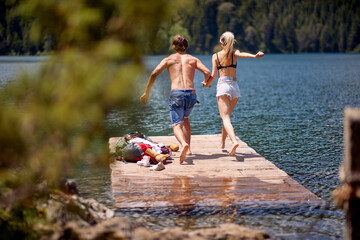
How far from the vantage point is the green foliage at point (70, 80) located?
316 cm

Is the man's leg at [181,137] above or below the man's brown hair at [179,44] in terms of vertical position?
below

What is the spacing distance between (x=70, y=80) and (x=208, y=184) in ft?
13.1

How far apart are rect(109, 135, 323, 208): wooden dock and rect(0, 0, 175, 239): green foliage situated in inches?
102

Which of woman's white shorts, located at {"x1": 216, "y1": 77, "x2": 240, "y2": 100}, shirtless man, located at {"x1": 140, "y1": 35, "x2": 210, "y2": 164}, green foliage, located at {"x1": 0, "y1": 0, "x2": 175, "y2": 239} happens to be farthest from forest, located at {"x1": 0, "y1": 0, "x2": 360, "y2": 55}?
green foliage, located at {"x1": 0, "y1": 0, "x2": 175, "y2": 239}

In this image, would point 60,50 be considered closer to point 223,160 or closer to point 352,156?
point 352,156

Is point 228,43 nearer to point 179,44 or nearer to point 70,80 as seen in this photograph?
point 179,44

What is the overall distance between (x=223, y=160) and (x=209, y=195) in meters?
1.81

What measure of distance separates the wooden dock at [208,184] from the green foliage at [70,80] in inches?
102

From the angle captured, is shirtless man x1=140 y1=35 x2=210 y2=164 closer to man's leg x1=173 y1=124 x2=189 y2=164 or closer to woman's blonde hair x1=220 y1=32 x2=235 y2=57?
man's leg x1=173 y1=124 x2=189 y2=164

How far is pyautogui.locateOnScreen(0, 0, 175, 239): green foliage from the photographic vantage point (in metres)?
3.16

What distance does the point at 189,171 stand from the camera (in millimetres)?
7422

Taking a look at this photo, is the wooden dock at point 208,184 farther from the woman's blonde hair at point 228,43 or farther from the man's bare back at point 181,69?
the woman's blonde hair at point 228,43

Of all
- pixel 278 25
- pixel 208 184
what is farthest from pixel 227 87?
pixel 278 25

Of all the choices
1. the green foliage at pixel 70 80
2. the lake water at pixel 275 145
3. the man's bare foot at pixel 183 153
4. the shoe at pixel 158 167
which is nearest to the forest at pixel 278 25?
the lake water at pixel 275 145
